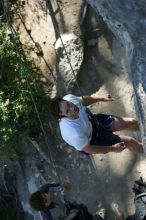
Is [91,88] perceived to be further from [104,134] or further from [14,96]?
[104,134]

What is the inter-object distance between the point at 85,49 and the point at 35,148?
1.34 metres

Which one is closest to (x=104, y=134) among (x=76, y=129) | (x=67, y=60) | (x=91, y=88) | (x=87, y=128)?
(x=87, y=128)

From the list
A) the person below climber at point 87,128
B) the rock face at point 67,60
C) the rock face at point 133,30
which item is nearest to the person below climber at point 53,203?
the person below climber at point 87,128

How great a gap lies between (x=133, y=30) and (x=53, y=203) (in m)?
1.70

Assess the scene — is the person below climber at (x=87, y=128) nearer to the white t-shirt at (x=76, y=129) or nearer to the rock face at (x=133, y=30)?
the white t-shirt at (x=76, y=129)

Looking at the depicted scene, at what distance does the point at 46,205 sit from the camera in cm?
401

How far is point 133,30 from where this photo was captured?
3295 millimetres

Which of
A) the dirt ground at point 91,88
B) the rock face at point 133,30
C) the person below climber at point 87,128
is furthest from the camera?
the dirt ground at point 91,88

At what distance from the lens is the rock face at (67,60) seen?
5355 mm

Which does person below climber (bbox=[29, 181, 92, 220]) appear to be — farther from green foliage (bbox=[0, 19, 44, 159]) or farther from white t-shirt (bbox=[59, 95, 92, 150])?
green foliage (bbox=[0, 19, 44, 159])

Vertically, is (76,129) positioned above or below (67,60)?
below

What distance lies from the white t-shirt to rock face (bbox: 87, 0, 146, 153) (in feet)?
1.78

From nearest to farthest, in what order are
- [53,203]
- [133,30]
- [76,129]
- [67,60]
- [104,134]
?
[133,30] < [76,129] < [53,203] < [104,134] < [67,60]

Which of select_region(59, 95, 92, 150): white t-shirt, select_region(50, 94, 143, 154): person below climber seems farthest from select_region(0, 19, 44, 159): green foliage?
select_region(59, 95, 92, 150): white t-shirt
